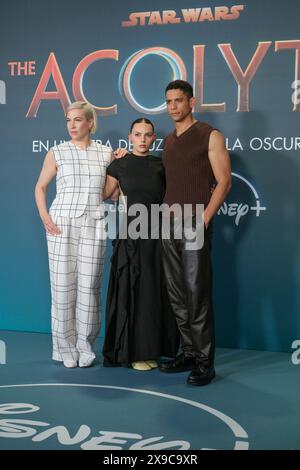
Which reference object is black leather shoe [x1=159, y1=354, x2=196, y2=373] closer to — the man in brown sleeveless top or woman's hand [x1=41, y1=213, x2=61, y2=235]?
the man in brown sleeveless top

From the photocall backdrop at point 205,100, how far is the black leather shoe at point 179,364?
0.65m

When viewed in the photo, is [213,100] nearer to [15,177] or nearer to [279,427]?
[15,177]

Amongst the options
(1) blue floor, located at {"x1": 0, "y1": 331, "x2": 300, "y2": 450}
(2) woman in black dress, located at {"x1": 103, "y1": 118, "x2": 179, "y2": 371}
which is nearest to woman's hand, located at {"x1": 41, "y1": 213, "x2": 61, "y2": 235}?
(2) woman in black dress, located at {"x1": 103, "y1": 118, "x2": 179, "y2": 371}

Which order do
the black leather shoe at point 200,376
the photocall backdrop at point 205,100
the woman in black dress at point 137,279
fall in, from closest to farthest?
the black leather shoe at point 200,376 < the woman in black dress at point 137,279 < the photocall backdrop at point 205,100

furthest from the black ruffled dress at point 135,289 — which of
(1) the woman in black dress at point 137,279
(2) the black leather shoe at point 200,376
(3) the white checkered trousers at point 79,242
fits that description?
(2) the black leather shoe at point 200,376

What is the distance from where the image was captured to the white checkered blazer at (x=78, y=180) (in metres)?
3.63

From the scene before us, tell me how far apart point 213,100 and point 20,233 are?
1872 millimetres

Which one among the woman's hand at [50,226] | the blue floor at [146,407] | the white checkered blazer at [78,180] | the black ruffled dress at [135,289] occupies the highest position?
the white checkered blazer at [78,180]

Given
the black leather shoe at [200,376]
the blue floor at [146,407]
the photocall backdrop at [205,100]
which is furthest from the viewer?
the photocall backdrop at [205,100]

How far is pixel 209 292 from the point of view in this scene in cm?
344

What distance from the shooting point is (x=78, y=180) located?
143 inches

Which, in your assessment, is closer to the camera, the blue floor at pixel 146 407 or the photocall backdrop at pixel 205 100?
the blue floor at pixel 146 407

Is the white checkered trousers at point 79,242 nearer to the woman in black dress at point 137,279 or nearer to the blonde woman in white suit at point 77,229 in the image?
the blonde woman in white suit at point 77,229
